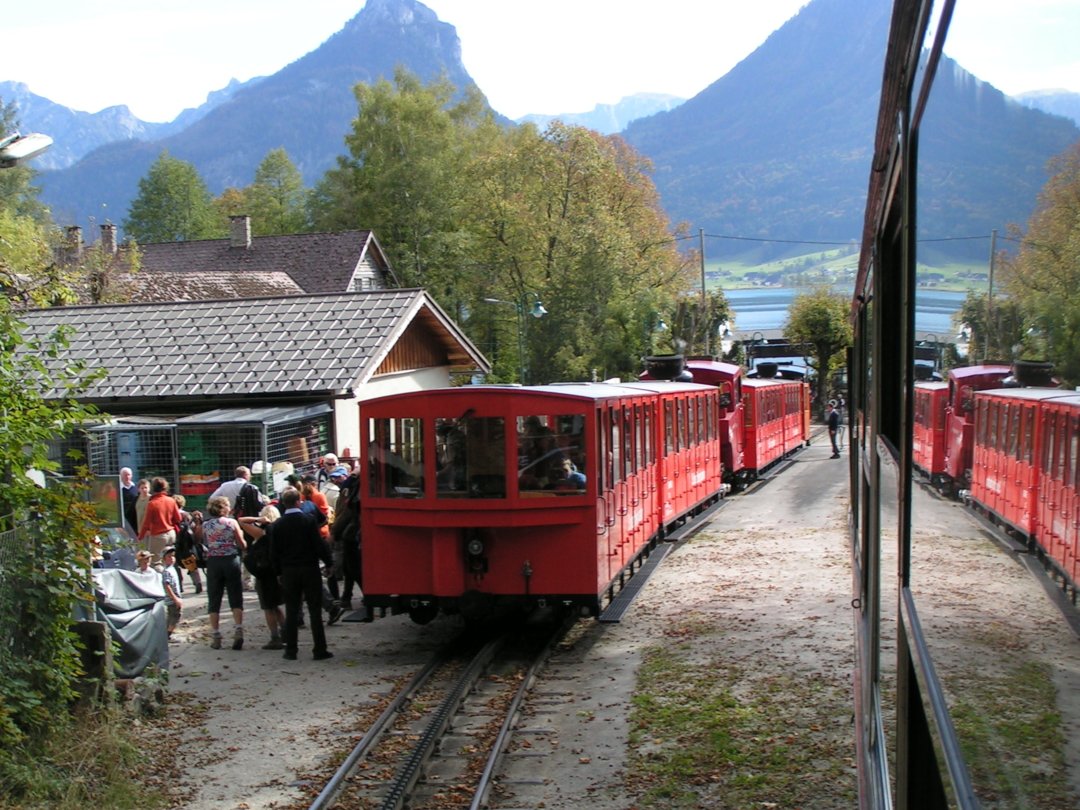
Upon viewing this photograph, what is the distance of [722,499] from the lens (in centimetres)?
2497

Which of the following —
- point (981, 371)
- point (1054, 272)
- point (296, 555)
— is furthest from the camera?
point (296, 555)

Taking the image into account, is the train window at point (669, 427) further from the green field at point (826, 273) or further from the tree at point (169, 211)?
the tree at point (169, 211)

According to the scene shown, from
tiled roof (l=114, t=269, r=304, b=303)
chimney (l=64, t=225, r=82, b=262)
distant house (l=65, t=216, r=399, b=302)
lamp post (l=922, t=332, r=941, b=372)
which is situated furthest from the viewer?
chimney (l=64, t=225, r=82, b=262)

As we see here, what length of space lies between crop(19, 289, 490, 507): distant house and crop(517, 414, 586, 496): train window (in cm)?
872

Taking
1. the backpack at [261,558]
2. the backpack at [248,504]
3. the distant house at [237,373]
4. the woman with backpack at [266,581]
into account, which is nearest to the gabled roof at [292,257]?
the distant house at [237,373]

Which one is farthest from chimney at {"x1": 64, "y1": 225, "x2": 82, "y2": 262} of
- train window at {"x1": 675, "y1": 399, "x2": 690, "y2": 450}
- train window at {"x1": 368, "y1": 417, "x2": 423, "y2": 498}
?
train window at {"x1": 368, "y1": 417, "x2": 423, "y2": 498}

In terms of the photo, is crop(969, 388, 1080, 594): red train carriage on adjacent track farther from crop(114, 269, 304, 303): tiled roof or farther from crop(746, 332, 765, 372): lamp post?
crop(746, 332, 765, 372): lamp post

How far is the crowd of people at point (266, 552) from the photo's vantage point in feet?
36.6

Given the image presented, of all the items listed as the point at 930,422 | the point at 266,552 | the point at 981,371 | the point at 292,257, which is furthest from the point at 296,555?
the point at 292,257

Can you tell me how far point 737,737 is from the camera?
27.8 ft

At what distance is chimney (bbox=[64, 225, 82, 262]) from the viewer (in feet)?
142

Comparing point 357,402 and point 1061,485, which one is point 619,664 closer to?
point 1061,485

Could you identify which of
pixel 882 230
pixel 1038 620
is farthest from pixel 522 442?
pixel 1038 620

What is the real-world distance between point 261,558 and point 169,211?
Answer: 83923 mm
